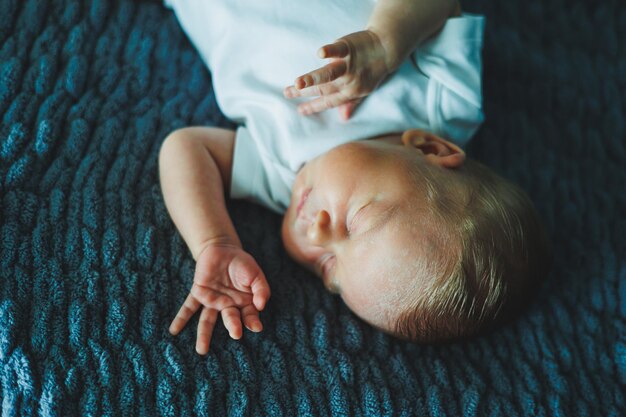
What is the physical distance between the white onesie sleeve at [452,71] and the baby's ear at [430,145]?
63 mm

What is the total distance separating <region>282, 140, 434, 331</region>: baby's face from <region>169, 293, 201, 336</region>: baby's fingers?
8.2 inches

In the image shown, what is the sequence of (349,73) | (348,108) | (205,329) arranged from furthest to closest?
(348,108)
(349,73)
(205,329)

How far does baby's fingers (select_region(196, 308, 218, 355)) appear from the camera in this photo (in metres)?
0.89

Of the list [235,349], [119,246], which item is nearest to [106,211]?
[119,246]

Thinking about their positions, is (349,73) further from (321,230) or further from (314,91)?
(321,230)

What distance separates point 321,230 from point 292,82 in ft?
1.04

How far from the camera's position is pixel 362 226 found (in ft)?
3.15

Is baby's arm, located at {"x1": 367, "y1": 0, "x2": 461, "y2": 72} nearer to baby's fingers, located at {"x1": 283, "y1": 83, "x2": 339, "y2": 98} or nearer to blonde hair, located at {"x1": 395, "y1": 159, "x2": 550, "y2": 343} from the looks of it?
baby's fingers, located at {"x1": 283, "y1": 83, "x2": 339, "y2": 98}

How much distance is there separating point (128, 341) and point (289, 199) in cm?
42

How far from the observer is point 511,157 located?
4.25ft

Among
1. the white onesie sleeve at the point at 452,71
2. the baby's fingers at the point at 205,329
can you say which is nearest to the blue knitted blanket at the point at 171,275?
the baby's fingers at the point at 205,329

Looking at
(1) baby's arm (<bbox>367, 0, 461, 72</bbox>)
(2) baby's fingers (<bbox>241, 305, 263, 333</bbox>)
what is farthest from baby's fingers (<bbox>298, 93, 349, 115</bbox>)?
(2) baby's fingers (<bbox>241, 305, 263, 333</bbox>)

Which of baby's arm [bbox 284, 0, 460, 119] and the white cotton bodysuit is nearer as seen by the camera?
baby's arm [bbox 284, 0, 460, 119]

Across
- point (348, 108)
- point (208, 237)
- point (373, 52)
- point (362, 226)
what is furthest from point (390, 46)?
point (208, 237)
